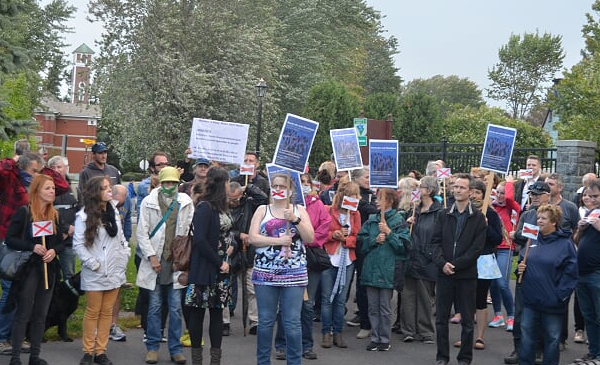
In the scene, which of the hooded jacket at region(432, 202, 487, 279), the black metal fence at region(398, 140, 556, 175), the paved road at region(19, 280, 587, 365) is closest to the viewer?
the hooded jacket at region(432, 202, 487, 279)

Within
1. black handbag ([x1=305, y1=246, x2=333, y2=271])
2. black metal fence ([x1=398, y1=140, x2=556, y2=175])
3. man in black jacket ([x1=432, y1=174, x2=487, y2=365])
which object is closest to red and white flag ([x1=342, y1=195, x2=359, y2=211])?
black handbag ([x1=305, y1=246, x2=333, y2=271])

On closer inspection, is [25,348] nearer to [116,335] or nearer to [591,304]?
[116,335]

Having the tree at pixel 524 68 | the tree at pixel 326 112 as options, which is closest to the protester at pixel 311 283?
the tree at pixel 326 112

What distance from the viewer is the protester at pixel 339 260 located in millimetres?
9867

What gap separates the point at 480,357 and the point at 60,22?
5645 centimetres

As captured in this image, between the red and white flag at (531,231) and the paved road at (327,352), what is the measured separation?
1.86 m

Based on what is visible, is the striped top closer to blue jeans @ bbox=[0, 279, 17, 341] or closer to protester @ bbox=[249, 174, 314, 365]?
protester @ bbox=[249, 174, 314, 365]

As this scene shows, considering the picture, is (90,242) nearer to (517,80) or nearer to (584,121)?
(584,121)

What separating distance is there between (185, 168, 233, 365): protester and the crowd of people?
1cm

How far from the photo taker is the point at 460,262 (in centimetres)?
888

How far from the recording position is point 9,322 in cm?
903

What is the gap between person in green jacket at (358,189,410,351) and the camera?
997 cm

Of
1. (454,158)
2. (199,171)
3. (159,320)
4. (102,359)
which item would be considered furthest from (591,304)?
(454,158)

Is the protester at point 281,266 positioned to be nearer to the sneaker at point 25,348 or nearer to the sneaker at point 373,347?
the sneaker at point 373,347
